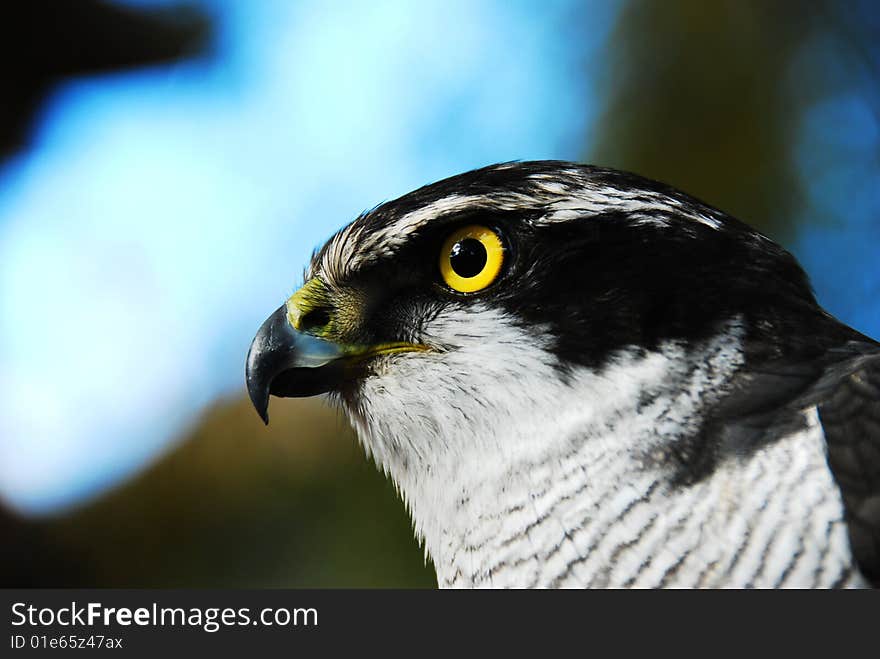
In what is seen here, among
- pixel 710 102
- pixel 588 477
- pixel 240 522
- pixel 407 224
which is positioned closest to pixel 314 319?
pixel 407 224

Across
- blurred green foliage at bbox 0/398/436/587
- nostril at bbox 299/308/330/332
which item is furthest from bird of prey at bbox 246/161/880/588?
blurred green foliage at bbox 0/398/436/587

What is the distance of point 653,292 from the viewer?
1.62 m

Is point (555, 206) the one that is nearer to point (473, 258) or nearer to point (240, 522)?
point (473, 258)

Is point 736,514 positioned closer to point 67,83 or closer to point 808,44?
point 808,44

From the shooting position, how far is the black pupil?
5.62 feet

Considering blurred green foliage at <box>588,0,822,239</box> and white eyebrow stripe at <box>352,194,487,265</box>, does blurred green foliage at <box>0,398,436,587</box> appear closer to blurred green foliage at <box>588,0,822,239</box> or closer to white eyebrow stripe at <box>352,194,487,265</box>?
blurred green foliage at <box>588,0,822,239</box>

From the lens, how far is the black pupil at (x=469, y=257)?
171 cm

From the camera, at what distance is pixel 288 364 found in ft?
5.89

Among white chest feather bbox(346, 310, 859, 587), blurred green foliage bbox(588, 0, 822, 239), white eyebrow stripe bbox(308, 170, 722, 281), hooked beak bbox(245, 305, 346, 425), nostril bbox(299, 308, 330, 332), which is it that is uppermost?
blurred green foliage bbox(588, 0, 822, 239)

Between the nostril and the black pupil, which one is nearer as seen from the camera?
the black pupil

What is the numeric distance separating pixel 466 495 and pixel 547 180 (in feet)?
2.11

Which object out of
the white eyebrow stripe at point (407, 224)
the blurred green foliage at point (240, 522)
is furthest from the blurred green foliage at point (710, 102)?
the white eyebrow stripe at point (407, 224)

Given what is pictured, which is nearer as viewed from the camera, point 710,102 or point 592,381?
point 592,381

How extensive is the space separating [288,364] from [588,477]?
0.65 metres
